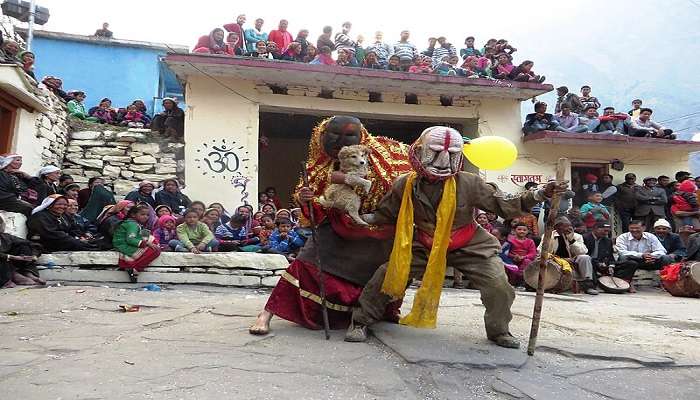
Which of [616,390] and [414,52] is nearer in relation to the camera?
[616,390]

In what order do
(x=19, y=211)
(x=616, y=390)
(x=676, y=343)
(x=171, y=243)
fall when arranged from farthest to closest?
(x=171, y=243)
(x=19, y=211)
(x=676, y=343)
(x=616, y=390)

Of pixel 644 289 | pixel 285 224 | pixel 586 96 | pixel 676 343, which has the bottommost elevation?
pixel 644 289

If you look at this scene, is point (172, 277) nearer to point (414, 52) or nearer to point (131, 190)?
point (131, 190)

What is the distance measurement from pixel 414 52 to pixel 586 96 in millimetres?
4870

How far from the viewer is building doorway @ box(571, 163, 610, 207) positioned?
11914 millimetres

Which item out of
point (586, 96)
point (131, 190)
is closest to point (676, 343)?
point (131, 190)

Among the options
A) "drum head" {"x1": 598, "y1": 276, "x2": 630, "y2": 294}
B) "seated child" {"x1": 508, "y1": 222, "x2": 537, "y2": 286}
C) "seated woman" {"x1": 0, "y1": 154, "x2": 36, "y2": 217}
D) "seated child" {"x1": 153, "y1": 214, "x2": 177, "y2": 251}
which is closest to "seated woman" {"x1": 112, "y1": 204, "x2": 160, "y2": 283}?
"seated child" {"x1": 153, "y1": 214, "x2": 177, "y2": 251}

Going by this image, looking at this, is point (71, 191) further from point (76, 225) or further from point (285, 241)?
point (285, 241)

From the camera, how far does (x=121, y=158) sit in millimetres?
9609

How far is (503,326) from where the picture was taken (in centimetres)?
333

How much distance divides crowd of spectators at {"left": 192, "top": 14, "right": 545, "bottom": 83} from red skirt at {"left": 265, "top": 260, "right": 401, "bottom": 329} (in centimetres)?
682

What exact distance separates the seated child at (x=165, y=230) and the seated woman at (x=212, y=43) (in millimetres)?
3731

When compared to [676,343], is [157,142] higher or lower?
higher

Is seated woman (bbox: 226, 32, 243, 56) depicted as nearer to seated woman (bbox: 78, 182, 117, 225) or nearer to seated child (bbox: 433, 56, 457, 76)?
seated woman (bbox: 78, 182, 117, 225)
